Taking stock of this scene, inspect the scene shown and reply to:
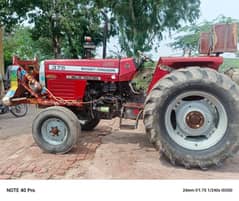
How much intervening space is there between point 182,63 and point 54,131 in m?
1.83

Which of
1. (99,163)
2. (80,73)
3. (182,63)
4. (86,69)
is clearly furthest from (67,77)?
(182,63)

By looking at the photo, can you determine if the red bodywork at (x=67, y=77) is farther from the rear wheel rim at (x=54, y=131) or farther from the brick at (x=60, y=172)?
the brick at (x=60, y=172)

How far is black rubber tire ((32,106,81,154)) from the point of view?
3564 mm

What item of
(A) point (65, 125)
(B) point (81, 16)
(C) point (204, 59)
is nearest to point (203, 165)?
(C) point (204, 59)

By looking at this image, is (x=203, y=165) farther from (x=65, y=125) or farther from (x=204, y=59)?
(x=65, y=125)

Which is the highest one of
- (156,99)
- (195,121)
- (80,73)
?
(80,73)

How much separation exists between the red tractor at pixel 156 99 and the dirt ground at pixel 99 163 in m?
0.16

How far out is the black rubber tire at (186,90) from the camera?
10.0 ft

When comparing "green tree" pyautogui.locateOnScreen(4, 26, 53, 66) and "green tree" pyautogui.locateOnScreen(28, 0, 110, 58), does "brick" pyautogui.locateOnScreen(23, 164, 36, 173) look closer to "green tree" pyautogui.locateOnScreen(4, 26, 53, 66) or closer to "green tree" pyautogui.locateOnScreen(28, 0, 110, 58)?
"green tree" pyautogui.locateOnScreen(28, 0, 110, 58)

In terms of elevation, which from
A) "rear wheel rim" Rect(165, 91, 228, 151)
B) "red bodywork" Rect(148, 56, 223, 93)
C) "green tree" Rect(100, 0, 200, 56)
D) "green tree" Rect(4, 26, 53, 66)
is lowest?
"rear wheel rim" Rect(165, 91, 228, 151)

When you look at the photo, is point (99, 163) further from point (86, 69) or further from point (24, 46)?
point (24, 46)

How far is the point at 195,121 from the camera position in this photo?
328 centimetres

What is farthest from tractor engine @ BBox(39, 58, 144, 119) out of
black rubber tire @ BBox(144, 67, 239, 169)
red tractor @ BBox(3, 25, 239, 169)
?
black rubber tire @ BBox(144, 67, 239, 169)
